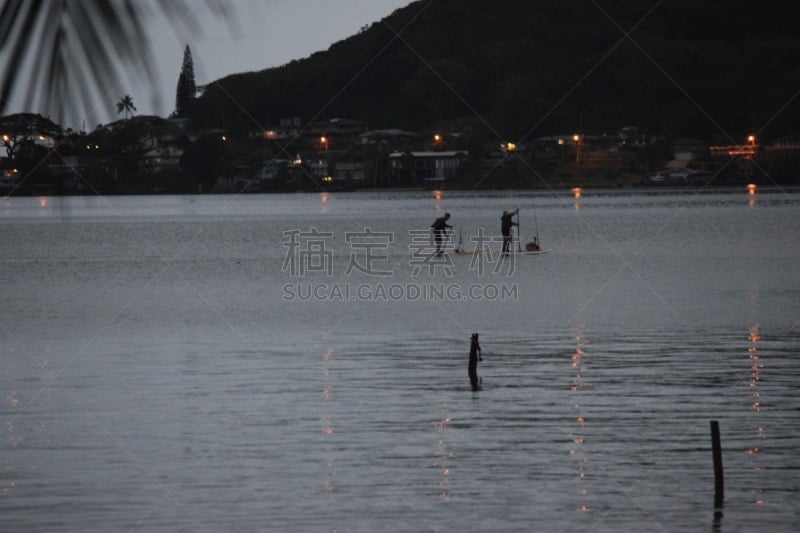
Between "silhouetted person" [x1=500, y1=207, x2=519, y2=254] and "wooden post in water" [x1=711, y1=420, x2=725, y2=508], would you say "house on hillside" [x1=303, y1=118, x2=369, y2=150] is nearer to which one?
"silhouetted person" [x1=500, y1=207, x2=519, y2=254]

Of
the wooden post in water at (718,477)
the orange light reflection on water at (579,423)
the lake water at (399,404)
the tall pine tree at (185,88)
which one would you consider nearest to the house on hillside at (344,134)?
the lake water at (399,404)

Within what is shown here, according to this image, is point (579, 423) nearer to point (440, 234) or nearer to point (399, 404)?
point (399, 404)

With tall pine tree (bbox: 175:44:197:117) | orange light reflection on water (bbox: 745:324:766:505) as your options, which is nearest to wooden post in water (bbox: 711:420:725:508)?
orange light reflection on water (bbox: 745:324:766:505)

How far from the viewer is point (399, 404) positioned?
60.6ft

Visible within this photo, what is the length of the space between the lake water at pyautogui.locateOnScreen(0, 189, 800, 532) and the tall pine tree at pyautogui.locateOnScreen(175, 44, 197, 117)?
27cm

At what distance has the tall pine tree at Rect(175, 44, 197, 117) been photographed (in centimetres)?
155

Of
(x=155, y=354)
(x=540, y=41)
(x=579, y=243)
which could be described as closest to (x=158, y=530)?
(x=540, y=41)

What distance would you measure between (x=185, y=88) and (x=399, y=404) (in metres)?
17.0

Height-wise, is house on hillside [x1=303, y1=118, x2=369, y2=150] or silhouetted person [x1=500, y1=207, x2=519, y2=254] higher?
house on hillside [x1=303, y1=118, x2=369, y2=150]

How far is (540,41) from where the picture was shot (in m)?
4.61

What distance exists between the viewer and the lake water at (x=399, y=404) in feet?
40.9

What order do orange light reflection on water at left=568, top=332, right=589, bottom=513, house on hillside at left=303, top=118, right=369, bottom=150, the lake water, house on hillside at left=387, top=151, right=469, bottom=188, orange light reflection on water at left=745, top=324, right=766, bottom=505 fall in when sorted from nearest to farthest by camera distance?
the lake water → orange light reflection on water at left=745, top=324, right=766, bottom=505 → orange light reflection on water at left=568, top=332, right=589, bottom=513 → house on hillside at left=303, top=118, right=369, bottom=150 → house on hillside at left=387, top=151, right=469, bottom=188

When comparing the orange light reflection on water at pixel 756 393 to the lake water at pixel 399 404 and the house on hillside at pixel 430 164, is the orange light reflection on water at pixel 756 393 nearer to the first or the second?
the lake water at pixel 399 404

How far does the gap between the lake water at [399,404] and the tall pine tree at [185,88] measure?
266mm
